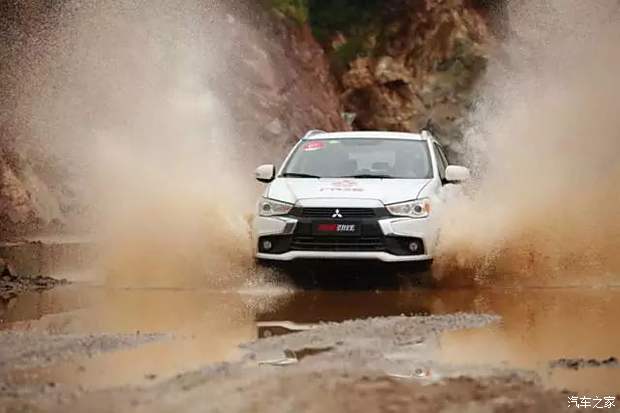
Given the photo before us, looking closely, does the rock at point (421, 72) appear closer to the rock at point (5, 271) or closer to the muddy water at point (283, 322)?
the rock at point (5, 271)

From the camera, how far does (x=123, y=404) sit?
5.69 meters

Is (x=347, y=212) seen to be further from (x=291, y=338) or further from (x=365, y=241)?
(x=291, y=338)

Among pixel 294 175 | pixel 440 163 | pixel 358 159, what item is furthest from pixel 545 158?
pixel 294 175

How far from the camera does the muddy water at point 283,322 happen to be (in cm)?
670

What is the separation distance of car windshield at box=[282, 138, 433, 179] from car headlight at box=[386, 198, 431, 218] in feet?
2.67

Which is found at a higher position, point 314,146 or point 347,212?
point 314,146

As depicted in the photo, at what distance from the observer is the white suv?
10961mm

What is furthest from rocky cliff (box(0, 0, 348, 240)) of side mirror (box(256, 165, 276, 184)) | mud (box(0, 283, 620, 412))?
mud (box(0, 283, 620, 412))

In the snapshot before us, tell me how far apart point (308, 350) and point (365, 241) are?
3.66 meters

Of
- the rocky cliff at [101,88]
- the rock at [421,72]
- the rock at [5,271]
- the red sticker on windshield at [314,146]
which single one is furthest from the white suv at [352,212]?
the rock at [421,72]

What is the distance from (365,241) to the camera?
36.0 feet

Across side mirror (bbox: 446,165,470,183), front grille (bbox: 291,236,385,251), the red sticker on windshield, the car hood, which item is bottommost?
front grille (bbox: 291,236,385,251)

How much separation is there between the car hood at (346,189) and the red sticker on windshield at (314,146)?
0.75 m

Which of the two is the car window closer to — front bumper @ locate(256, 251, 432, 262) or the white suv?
the white suv
